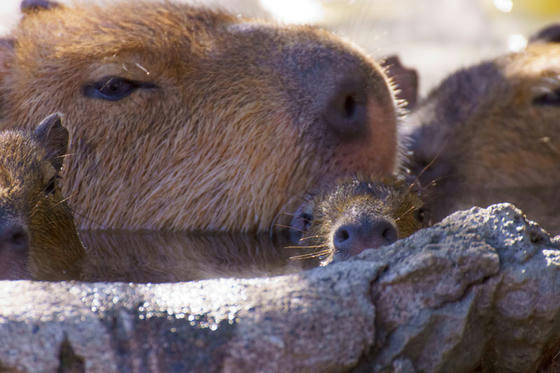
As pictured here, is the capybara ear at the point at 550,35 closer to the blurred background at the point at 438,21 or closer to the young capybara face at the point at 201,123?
the blurred background at the point at 438,21

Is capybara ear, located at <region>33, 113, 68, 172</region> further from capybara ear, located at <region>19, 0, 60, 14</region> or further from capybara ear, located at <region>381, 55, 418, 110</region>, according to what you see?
capybara ear, located at <region>381, 55, 418, 110</region>

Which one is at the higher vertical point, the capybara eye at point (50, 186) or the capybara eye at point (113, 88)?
the capybara eye at point (113, 88)

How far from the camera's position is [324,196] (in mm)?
2715

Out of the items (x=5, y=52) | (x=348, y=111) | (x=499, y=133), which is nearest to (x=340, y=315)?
(x=348, y=111)

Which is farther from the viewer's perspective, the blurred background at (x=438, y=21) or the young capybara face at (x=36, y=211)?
the blurred background at (x=438, y=21)

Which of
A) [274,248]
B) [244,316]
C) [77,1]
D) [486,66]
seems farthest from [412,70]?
[244,316]

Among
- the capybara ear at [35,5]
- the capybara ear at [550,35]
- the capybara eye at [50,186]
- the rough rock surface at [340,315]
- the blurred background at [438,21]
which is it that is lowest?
the rough rock surface at [340,315]

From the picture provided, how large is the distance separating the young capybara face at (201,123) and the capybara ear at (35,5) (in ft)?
2.06

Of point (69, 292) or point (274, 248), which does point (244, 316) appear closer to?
point (69, 292)

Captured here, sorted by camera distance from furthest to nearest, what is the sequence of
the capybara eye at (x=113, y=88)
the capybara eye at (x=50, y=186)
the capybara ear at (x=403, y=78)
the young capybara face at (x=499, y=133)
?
the capybara ear at (x=403, y=78) → the young capybara face at (x=499, y=133) → the capybara eye at (x=113, y=88) → the capybara eye at (x=50, y=186)

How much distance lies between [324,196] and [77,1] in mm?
1594

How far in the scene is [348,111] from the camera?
9.49ft

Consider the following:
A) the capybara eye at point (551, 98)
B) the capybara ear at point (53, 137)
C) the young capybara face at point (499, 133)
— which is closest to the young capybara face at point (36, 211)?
the capybara ear at point (53, 137)

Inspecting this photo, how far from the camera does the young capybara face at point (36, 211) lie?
2141 mm
